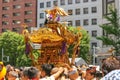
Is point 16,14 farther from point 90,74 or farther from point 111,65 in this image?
Result: point 111,65

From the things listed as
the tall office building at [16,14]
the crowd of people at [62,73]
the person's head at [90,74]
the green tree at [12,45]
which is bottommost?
the green tree at [12,45]

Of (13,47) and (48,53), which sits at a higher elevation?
(48,53)

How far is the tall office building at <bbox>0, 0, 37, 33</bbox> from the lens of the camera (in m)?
93.7

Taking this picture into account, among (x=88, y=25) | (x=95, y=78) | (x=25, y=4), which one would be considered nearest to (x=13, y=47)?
(x=88, y=25)

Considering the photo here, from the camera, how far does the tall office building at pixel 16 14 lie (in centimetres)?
9369

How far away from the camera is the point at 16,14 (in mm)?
95438

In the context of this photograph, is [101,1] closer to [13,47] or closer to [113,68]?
[13,47]

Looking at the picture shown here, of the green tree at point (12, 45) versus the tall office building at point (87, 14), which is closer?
the green tree at point (12, 45)

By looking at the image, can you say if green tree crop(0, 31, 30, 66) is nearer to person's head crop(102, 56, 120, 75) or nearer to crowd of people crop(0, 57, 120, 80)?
crowd of people crop(0, 57, 120, 80)

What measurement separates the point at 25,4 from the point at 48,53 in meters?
74.9

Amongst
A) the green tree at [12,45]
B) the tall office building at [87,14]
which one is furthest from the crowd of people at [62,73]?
the tall office building at [87,14]

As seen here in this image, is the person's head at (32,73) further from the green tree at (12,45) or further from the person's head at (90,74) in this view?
the green tree at (12,45)

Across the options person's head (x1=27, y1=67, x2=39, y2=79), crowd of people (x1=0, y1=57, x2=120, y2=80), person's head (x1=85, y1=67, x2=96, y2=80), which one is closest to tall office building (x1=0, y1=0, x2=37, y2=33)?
person's head (x1=85, y1=67, x2=96, y2=80)

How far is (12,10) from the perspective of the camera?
9619 centimetres
